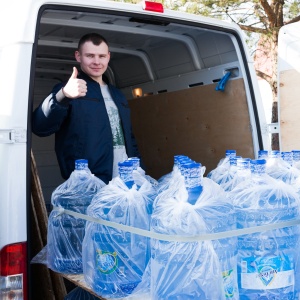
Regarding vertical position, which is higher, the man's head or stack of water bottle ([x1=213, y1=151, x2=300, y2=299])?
the man's head

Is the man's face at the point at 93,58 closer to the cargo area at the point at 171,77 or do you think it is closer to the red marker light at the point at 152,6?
the cargo area at the point at 171,77

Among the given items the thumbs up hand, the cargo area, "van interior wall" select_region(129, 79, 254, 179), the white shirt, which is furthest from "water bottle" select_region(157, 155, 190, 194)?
"van interior wall" select_region(129, 79, 254, 179)

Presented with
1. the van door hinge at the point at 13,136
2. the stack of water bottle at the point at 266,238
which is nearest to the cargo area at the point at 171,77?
the van door hinge at the point at 13,136

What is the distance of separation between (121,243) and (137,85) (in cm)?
285

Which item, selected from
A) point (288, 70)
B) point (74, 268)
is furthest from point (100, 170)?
point (288, 70)

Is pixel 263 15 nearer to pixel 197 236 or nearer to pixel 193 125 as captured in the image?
pixel 193 125

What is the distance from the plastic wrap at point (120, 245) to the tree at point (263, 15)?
643 centimetres

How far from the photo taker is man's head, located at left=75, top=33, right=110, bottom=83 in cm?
299

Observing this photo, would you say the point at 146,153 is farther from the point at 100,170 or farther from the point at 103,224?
the point at 103,224

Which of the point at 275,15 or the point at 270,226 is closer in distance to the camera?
the point at 270,226

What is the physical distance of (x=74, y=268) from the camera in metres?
2.36

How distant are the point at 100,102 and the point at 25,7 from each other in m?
0.85

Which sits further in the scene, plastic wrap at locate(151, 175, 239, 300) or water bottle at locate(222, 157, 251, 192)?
water bottle at locate(222, 157, 251, 192)

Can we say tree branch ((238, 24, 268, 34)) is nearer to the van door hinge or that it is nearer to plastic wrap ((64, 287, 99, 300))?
plastic wrap ((64, 287, 99, 300))
